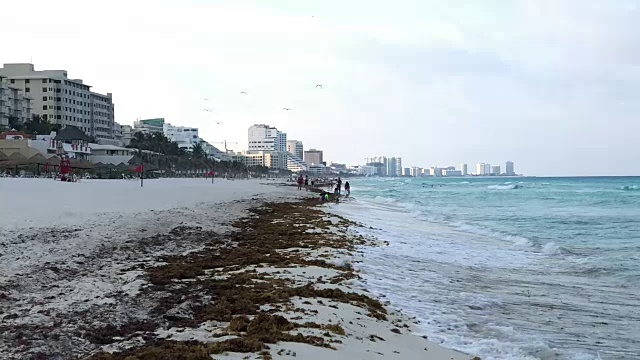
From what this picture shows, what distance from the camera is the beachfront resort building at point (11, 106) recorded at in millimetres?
86812

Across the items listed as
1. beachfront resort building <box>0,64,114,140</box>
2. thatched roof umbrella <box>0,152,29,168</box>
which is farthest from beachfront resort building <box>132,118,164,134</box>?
thatched roof umbrella <box>0,152,29,168</box>

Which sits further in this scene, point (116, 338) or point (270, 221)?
point (270, 221)

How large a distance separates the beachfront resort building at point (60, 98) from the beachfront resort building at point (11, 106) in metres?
5.89

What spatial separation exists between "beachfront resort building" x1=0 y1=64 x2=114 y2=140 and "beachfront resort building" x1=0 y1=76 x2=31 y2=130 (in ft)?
19.3

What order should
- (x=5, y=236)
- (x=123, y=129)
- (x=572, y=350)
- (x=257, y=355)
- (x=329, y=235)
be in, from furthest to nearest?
(x=123, y=129) < (x=329, y=235) < (x=5, y=236) < (x=572, y=350) < (x=257, y=355)

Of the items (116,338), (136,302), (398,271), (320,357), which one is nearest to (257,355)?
(320,357)

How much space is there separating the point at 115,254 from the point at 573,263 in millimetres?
11948

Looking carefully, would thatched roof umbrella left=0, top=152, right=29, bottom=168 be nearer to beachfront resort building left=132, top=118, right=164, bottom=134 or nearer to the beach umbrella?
the beach umbrella

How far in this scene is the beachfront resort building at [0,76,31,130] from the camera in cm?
8681

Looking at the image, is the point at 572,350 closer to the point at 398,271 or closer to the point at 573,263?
the point at 398,271

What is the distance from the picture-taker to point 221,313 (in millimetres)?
6906

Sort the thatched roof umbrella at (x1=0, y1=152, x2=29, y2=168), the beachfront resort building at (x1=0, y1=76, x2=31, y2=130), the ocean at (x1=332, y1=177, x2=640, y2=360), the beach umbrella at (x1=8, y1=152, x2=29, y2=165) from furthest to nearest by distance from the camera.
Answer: the beachfront resort building at (x1=0, y1=76, x2=31, y2=130), the beach umbrella at (x1=8, y1=152, x2=29, y2=165), the thatched roof umbrella at (x1=0, y1=152, x2=29, y2=168), the ocean at (x1=332, y1=177, x2=640, y2=360)

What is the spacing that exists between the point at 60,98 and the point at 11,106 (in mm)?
18546

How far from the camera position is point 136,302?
7.24 m
